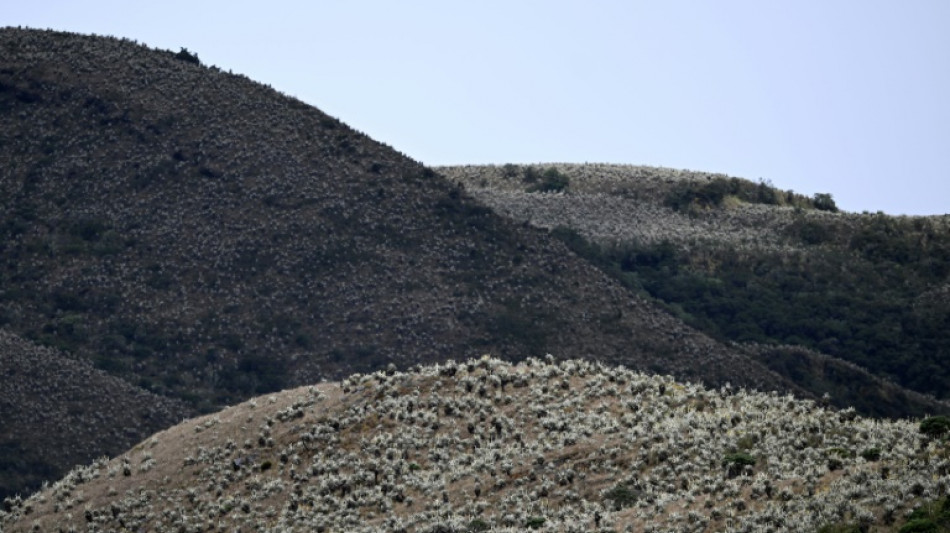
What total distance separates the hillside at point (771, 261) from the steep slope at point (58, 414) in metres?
42.5

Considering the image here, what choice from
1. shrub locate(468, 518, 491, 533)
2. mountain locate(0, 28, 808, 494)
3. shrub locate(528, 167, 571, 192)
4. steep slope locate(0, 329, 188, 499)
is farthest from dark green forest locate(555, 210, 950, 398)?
shrub locate(468, 518, 491, 533)

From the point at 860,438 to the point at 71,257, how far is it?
71517 millimetres

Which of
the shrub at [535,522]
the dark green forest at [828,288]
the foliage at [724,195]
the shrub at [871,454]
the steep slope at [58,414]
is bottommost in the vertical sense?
the steep slope at [58,414]

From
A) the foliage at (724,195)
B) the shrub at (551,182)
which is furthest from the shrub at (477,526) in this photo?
the shrub at (551,182)

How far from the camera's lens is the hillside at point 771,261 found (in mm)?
105438

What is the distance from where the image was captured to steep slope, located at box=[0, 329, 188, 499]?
7356cm

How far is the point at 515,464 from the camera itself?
44969 mm

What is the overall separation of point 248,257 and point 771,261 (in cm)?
4532

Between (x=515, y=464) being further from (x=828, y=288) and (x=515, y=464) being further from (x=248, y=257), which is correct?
(x=828, y=288)

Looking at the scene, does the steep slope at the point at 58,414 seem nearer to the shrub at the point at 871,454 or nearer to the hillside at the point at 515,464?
the hillside at the point at 515,464

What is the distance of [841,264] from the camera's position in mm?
122188

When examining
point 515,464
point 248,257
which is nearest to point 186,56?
point 248,257

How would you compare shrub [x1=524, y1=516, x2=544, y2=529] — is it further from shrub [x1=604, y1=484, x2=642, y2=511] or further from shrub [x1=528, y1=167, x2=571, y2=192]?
shrub [x1=528, y1=167, x2=571, y2=192]

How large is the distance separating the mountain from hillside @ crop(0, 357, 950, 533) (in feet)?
84.9
